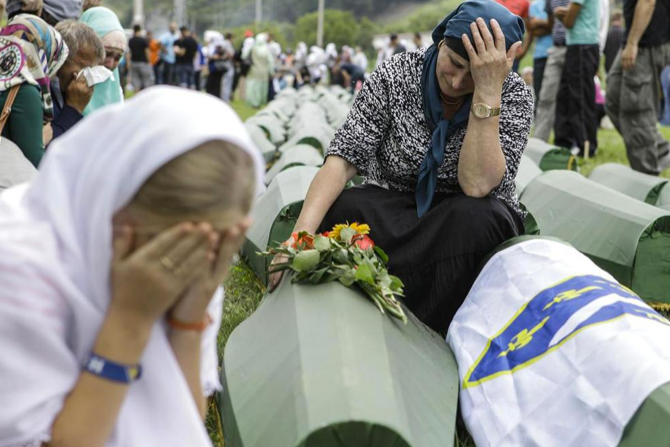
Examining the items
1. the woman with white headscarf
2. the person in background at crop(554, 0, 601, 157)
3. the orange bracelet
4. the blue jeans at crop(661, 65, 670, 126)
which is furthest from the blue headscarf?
the woman with white headscarf

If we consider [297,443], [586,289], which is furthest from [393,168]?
[297,443]

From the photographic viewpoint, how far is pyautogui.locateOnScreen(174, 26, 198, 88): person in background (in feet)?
59.3

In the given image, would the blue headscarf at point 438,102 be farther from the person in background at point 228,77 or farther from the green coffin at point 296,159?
the person in background at point 228,77

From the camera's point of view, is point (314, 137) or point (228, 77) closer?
point (314, 137)

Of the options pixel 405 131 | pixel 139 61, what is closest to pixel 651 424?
pixel 405 131

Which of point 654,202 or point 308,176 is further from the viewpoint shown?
point 654,202

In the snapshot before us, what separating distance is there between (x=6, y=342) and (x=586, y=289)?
1.70 metres

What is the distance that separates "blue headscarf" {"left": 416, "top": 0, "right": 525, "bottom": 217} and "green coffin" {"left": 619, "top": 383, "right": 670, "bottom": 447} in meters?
1.25

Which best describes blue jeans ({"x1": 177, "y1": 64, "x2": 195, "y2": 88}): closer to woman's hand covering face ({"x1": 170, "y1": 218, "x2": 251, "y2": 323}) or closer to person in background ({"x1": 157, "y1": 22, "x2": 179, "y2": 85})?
person in background ({"x1": 157, "y1": 22, "x2": 179, "y2": 85})

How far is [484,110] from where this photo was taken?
2.94 meters

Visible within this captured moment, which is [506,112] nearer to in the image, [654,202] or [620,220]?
[620,220]

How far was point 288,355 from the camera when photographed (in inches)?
86.9

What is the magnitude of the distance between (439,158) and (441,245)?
1.09ft

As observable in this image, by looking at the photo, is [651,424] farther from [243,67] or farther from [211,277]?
[243,67]
